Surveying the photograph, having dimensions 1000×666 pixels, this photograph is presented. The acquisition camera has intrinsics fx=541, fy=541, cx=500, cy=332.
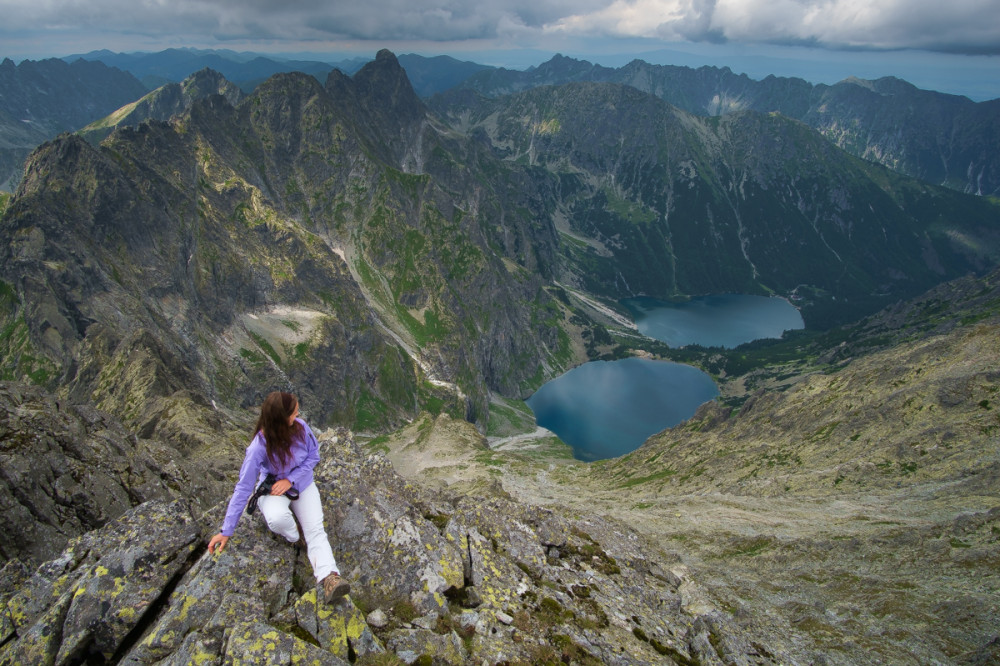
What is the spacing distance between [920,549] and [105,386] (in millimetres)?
107712

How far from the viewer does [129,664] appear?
12914 mm

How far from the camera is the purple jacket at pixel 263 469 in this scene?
582 inches

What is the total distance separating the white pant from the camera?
1502 centimetres

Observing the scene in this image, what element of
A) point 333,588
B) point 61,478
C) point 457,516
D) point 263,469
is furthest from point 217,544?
point 61,478

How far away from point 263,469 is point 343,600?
4220 millimetres

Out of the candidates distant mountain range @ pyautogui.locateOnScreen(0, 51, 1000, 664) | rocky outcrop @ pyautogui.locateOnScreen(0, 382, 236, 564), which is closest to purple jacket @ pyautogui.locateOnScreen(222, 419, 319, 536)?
distant mountain range @ pyautogui.locateOnScreen(0, 51, 1000, 664)

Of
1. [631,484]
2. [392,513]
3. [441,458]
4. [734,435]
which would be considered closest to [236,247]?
[441,458]

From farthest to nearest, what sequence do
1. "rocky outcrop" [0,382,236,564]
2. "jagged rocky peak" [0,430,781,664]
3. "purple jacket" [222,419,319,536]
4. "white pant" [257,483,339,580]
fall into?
1. "rocky outcrop" [0,382,236,564]
2. "white pant" [257,483,339,580]
3. "purple jacket" [222,419,319,536]
4. "jagged rocky peak" [0,430,781,664]

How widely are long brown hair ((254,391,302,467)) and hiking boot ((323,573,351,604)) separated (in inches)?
134

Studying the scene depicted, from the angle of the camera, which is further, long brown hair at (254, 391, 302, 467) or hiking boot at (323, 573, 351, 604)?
long brown hair at (254, 391, 302, 467)

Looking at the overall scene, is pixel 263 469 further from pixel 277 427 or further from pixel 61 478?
pixel 61 478

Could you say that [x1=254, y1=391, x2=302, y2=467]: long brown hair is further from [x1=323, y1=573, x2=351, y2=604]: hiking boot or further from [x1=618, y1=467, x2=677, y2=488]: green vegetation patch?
[x1=618, y1=467, x2=677, y2=488]: green vegetation patch

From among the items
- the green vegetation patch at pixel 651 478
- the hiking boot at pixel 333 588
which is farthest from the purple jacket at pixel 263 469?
the green vegetation patch at pixel 651 478

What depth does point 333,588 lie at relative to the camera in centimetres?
1415
